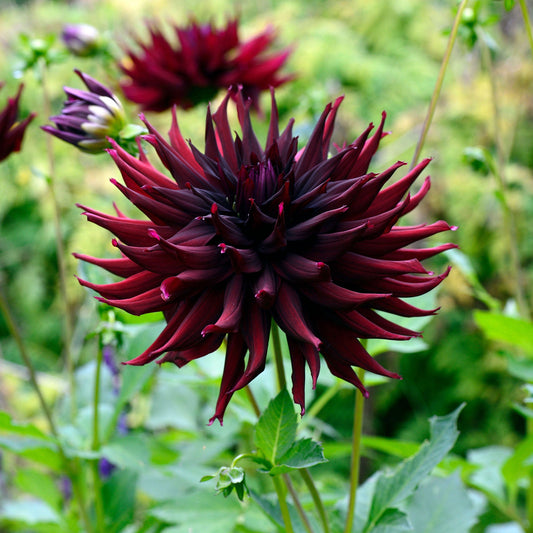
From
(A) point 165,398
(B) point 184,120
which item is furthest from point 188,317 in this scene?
(B) point 184,120

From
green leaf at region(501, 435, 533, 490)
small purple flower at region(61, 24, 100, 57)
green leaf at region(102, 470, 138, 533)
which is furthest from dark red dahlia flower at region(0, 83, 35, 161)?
green leaf at region(501, 435, 533, 490)

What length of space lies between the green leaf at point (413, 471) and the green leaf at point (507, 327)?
0.15 metres

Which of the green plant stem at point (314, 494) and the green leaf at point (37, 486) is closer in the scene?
the green plant stem at point (314, 494)

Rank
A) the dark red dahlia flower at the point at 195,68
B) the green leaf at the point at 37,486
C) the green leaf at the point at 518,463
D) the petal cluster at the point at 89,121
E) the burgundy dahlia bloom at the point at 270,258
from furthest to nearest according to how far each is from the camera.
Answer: the dark red dahlia flower at the point at 195,68 → the green leaf at the point at 37,486 → the green leaf at the point at 518,463 → the petal cluster at the point at 89,121 → the burgundy dahlia bloom at the point at 270,258

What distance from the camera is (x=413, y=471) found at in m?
0.42

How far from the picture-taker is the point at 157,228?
0.35 meters

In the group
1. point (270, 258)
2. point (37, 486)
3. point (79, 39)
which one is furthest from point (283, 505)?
point (79, 39)

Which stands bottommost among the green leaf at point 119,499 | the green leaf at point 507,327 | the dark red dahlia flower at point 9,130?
the green leaf at point 119,499

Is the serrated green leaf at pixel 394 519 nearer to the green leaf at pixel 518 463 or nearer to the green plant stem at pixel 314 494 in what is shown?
the green plant stem at pixel 314 494

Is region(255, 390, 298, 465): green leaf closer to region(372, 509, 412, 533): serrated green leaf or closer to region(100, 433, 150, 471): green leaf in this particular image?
region(372, 509, 412, 533): serrated green leaf

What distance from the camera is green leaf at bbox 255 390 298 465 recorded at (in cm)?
35

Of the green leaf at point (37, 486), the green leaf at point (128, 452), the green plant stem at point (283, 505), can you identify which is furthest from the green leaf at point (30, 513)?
the green plant stem at point (283, 505)

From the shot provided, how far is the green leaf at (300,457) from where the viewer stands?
33cm

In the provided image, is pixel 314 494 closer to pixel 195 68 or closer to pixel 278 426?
pixel 278 426
